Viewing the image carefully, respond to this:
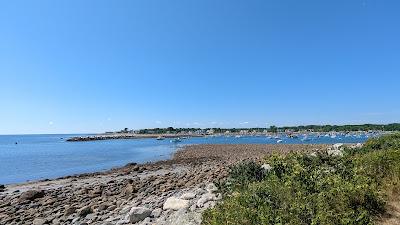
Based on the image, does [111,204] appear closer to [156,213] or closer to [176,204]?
[156,213]

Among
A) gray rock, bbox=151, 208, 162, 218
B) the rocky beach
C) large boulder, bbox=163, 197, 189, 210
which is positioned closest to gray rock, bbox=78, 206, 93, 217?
the rocky beach

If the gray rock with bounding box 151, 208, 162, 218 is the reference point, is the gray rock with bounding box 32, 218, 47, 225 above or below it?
below

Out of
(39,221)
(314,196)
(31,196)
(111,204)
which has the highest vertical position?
(314,196)

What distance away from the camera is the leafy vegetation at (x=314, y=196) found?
5.92m

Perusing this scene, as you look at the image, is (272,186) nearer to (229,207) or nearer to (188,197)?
(229,207)

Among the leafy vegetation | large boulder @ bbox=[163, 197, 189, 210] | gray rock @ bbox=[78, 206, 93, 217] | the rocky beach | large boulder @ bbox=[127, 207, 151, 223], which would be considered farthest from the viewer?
gray rock @ bbox=[78, 206, 93, 217]

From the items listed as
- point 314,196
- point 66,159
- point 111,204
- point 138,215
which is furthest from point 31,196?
point 66,159

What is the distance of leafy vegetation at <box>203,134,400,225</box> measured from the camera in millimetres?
5918

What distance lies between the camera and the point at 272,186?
25.5 feet

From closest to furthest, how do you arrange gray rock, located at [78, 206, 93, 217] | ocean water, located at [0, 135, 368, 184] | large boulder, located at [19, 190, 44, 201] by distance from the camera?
1. gray rock, located at [78, 206, 93, 217]
2. large boulder, located at [19, 190, 44, 201]
3. ocean water, located at [0, 135, 368, 184]

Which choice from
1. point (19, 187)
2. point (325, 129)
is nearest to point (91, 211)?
point (19, 187)

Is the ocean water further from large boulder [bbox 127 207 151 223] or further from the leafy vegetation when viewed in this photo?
the leafy vegetation

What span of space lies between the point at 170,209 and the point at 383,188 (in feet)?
20.7

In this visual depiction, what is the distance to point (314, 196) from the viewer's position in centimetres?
685
